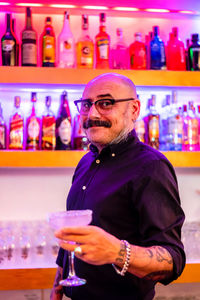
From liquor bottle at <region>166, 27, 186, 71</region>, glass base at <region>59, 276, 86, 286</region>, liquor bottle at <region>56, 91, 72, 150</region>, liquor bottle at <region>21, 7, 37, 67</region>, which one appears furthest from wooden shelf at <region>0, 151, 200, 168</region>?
glass base at <region>59, 276, 86, 286</region>

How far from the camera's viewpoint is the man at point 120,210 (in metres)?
0.92

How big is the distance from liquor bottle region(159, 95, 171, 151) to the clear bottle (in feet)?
0.91

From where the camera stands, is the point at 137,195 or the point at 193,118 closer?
the point at 137,195

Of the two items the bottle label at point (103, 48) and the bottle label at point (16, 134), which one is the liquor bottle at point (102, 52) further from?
the bottle label at point (16, 134)

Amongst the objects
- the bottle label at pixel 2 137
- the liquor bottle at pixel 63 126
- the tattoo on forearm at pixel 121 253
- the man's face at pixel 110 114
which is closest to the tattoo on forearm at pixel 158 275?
the tattoo on forearm at pixel 121 253

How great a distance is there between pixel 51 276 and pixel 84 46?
1079mm

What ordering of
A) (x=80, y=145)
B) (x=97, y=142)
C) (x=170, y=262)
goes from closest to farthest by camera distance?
1. (x=170, y=262)
2. (x=97, y=142)
3. (x=80, y=145)

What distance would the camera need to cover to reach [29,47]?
6.20ft

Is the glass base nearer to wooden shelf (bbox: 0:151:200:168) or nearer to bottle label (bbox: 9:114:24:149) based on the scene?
wooden shelf (bbox: 0:151:200:168)

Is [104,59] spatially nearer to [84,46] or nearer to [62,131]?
[84,46]

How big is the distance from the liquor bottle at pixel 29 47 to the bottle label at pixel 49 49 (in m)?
0.05

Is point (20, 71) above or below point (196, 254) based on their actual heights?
above

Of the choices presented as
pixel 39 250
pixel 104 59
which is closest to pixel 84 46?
pixel 104 59

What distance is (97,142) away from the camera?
127cm
